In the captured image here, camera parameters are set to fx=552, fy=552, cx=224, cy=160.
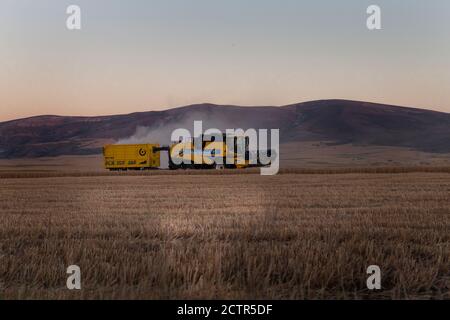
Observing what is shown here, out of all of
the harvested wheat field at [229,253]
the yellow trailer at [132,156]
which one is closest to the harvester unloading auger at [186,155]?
the yellow trailer at [132,156]

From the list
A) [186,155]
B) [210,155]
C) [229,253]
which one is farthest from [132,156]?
[229,253]

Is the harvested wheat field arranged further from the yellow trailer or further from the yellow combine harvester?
the yellow trailer

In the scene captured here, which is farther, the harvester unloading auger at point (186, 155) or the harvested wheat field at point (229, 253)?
the harvester unloading auger at point (186, 155)

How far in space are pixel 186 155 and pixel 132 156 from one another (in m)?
5.28

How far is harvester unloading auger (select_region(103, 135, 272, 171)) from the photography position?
149ft

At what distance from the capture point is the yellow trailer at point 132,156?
158 ft

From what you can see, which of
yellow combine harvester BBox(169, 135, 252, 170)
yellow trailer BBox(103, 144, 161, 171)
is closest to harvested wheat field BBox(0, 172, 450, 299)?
yellow combine harvester BBox(169, 135, 252, 170)

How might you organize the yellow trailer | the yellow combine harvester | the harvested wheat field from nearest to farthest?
the harvested wheat field < the yellow combine harvester < the yellow trailer

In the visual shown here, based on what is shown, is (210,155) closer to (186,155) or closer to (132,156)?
(186,155)

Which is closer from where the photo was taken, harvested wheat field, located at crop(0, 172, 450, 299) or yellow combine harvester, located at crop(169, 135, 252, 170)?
harvested wheat field, located at crop(0, 172, 450, 299)

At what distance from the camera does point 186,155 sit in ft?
153

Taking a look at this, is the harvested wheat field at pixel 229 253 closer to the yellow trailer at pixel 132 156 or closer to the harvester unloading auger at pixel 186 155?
the harvester unloading auger at pixel 186 155
